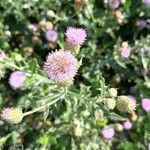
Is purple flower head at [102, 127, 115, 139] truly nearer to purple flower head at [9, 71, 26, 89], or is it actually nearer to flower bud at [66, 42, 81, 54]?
purple flower head at [9, 71, 26, 89]

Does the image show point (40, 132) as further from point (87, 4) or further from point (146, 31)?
point (146, 31)

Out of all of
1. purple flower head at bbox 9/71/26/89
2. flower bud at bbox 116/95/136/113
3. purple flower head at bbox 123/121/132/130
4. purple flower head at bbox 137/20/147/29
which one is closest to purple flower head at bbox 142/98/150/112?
purple flower head at bbox 123/121/132/130

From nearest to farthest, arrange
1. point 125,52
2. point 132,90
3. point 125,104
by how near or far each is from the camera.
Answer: point 125,104 → point 125,52 → point 132,90

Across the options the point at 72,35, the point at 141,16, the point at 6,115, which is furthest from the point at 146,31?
the point at 6,115

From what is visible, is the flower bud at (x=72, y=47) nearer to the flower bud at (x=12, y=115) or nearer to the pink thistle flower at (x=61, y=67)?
the pink thistle flower at (x=61, y=67)

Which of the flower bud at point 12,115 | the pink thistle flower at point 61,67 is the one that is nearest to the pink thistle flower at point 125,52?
the pink thistle flower at point 61,67

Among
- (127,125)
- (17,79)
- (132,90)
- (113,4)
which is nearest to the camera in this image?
(17,79)

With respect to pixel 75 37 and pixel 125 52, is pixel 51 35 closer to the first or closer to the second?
pixel 125 52

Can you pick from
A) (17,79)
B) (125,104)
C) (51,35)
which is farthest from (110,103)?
(51,35)
